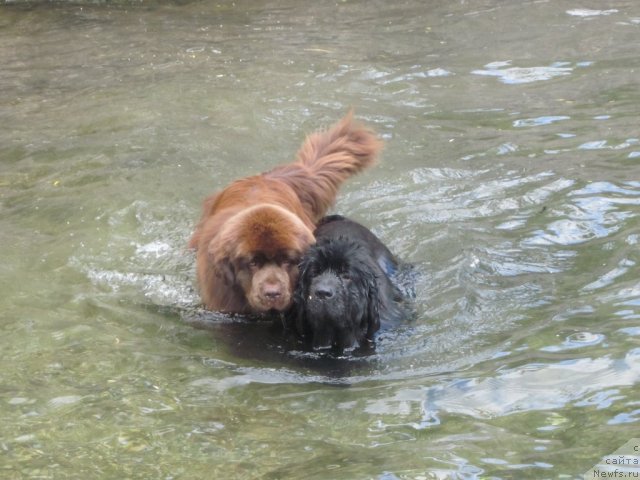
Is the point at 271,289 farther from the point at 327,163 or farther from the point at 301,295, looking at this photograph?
the point at 327,163

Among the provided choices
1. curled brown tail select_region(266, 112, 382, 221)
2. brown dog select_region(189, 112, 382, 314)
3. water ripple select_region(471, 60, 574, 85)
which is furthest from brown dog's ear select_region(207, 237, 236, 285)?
water ripple select_region(471, 60, 574, 85)

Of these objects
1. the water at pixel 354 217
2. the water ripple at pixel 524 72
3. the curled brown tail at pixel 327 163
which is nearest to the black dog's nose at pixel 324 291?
the water at pixel 354 217

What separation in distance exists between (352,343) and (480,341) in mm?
896

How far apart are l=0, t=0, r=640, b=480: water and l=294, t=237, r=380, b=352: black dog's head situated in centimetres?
20

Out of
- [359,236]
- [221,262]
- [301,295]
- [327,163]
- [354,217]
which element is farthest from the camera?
[354,217]

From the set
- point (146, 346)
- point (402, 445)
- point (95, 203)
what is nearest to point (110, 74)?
point (95, 203)

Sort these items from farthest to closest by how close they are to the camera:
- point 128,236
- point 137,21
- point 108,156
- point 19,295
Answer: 1. point 137,21
2. point 108,156
3. point 128,236
4. point 19,295

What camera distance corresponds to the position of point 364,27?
51.6 ft

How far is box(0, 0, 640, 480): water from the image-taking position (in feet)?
16.6

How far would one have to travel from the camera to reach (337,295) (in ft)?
20.4

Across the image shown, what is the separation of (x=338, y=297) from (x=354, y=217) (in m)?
2.95

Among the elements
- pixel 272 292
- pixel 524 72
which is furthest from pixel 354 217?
pixel 524 72

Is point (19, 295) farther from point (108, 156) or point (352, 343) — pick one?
point (108, 156)

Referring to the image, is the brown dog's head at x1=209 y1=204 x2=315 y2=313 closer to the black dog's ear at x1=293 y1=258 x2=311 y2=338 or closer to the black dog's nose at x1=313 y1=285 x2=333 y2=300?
the black dog's ear at x1=293 y1=258 x2=311 y2=338
